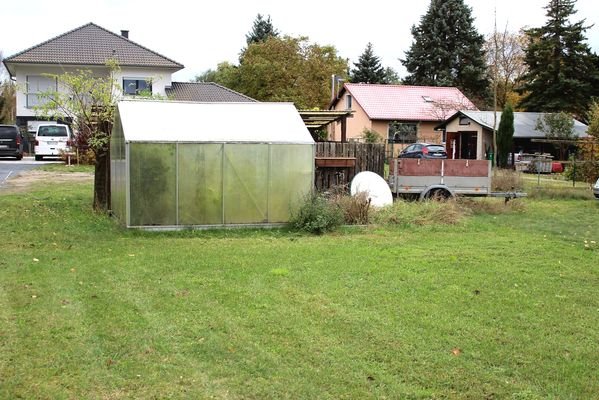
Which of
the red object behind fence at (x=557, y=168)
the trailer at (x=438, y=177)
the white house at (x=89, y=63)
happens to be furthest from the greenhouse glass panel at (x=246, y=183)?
the white house at (x=89, y=63)

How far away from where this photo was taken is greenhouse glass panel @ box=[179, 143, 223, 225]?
493 inches

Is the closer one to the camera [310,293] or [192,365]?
[192,365]

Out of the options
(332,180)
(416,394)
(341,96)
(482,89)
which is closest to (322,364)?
(416,394)

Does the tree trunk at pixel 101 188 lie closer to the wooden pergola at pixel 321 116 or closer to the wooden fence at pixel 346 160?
the wooden fence at pixel 346 160

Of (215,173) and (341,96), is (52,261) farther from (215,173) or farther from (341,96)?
(341,96)

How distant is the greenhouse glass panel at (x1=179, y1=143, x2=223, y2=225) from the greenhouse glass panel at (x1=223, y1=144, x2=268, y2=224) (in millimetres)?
163

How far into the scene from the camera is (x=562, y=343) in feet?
19.6

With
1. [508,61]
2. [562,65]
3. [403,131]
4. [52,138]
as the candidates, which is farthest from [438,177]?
[508,61]

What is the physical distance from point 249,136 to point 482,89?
4625cm

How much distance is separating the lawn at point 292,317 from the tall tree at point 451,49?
149 feet

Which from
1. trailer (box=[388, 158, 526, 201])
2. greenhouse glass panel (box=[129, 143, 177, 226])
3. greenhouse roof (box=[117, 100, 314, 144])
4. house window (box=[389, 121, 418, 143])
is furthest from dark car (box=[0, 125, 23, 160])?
house window (box=[389, 121, 418, 143])

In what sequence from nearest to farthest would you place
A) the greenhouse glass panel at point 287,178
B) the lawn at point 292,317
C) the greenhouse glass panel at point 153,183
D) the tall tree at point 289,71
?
the lawn at point 292,317 < the greenhouse glass panel at point 153,183 < the greenhouse glass panel at point 287,178 < the tall tree at point 289,71

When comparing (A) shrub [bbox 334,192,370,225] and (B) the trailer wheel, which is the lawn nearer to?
(A) shrub [bbox 334,192,370,225]

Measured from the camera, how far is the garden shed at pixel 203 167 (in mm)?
12312
